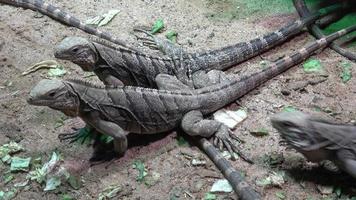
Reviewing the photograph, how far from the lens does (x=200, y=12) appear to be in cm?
620

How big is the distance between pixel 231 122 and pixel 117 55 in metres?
1.40

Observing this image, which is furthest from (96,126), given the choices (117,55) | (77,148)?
(117,55)

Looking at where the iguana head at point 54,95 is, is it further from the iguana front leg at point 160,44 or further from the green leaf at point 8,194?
the iguana front leg at point 160,44

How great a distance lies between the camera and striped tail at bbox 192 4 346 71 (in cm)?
513

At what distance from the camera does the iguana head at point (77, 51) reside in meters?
4.52

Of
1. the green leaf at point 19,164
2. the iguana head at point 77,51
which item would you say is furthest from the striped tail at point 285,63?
the green leaf at point 19,164

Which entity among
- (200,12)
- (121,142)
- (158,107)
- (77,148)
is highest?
(200,12)

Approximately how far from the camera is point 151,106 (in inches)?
169

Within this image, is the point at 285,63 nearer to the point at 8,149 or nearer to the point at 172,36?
the point at 172,36

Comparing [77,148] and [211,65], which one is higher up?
[211,65]

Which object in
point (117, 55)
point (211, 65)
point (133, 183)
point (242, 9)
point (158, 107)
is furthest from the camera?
point (242, 9)

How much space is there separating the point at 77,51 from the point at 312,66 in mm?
2627

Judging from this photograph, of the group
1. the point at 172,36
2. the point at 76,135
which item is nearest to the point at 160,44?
the point at 172,36

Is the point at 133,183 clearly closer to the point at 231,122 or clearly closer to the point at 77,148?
the point at 77,148
